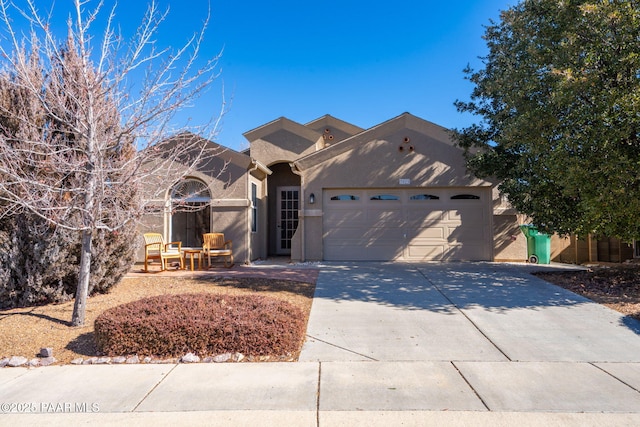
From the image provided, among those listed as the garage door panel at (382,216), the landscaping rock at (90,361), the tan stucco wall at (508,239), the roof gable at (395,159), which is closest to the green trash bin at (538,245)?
Answer: the tan stucco wall at (508,239)

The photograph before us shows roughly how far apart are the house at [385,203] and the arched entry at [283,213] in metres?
2.48

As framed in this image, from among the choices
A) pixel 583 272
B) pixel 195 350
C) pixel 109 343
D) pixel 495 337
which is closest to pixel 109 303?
pixel 109 343

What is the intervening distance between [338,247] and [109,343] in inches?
316

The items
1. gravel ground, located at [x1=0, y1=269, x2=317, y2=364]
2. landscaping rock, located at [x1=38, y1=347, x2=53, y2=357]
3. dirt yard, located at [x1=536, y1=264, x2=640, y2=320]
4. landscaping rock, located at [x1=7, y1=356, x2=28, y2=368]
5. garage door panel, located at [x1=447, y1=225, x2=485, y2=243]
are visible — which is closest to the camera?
landscaping rock, located at [x1=7, y1=356, x2=28, y2=368]

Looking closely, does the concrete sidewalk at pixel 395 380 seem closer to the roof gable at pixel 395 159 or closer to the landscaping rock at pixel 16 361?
the landscaping rock at pixel 16 361

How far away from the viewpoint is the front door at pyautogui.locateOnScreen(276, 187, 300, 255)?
1494 centimetres

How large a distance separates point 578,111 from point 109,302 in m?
9.19

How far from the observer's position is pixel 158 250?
1118 centimetres

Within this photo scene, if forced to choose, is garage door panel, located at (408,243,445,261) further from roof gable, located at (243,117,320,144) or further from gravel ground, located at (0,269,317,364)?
roof gable, located at (243,117,320,144)

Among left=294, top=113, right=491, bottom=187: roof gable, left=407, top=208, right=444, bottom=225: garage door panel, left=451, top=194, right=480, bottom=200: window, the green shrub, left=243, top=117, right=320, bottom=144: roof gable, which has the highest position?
left=243, top=117, right=320, bottom=144: roof gable

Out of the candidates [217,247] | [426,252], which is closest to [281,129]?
[217,247]

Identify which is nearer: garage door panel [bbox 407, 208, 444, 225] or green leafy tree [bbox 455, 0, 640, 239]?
green leafy tree [bbox 455, 0, 640, 239]

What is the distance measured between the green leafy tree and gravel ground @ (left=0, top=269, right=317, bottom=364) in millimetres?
5451

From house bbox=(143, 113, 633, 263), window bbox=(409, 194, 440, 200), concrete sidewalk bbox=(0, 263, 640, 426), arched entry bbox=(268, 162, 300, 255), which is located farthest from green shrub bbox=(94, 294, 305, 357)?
arched entry bbox=(268, 162, 300, 255)
